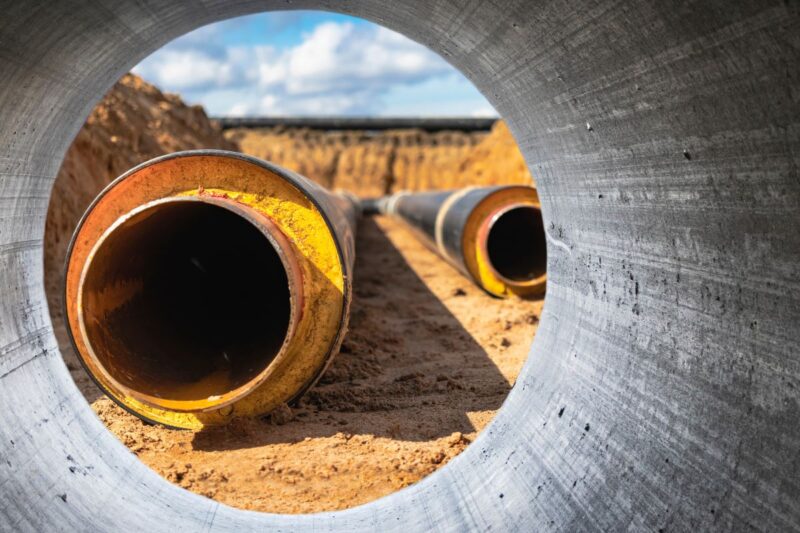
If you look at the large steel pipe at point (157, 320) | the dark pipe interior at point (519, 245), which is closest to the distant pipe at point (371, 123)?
the dark pipe interior at point (519, 245)

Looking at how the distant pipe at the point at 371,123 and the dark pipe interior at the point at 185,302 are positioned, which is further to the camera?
the distant pipe at the point at 371,123

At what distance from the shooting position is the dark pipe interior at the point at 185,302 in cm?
346

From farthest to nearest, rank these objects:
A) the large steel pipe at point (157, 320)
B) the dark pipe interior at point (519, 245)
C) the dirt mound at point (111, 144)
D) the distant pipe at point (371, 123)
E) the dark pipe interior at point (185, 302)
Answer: the distant pipe at point (371, 123), the dark pipe interior at point (519, 245), the dirt mound at point (111, 144), the dark pipe interior at point (185, 302), the large steel pipe at point (157, 320)

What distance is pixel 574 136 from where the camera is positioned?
6.37 ft

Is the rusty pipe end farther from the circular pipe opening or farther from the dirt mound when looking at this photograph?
the dirt mound

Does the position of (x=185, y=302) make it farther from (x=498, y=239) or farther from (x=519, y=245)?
(x=498, y=239)

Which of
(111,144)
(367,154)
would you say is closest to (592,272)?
(111,144)

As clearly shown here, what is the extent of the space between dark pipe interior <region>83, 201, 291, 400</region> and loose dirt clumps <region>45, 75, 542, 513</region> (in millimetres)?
360

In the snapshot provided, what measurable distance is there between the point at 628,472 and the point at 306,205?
2322mm

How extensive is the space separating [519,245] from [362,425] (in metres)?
5.46

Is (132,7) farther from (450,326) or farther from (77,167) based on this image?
(77,167)

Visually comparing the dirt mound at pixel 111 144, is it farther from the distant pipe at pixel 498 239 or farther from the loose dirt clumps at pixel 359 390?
the distant pipe at pixel 498 239

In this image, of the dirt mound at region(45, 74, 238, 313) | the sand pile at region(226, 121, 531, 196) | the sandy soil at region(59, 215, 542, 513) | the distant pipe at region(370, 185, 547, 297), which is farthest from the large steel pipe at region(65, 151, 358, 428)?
the sand pile at region(226, 121, 531, 196)

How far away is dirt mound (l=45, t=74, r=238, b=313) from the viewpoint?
303 inches
